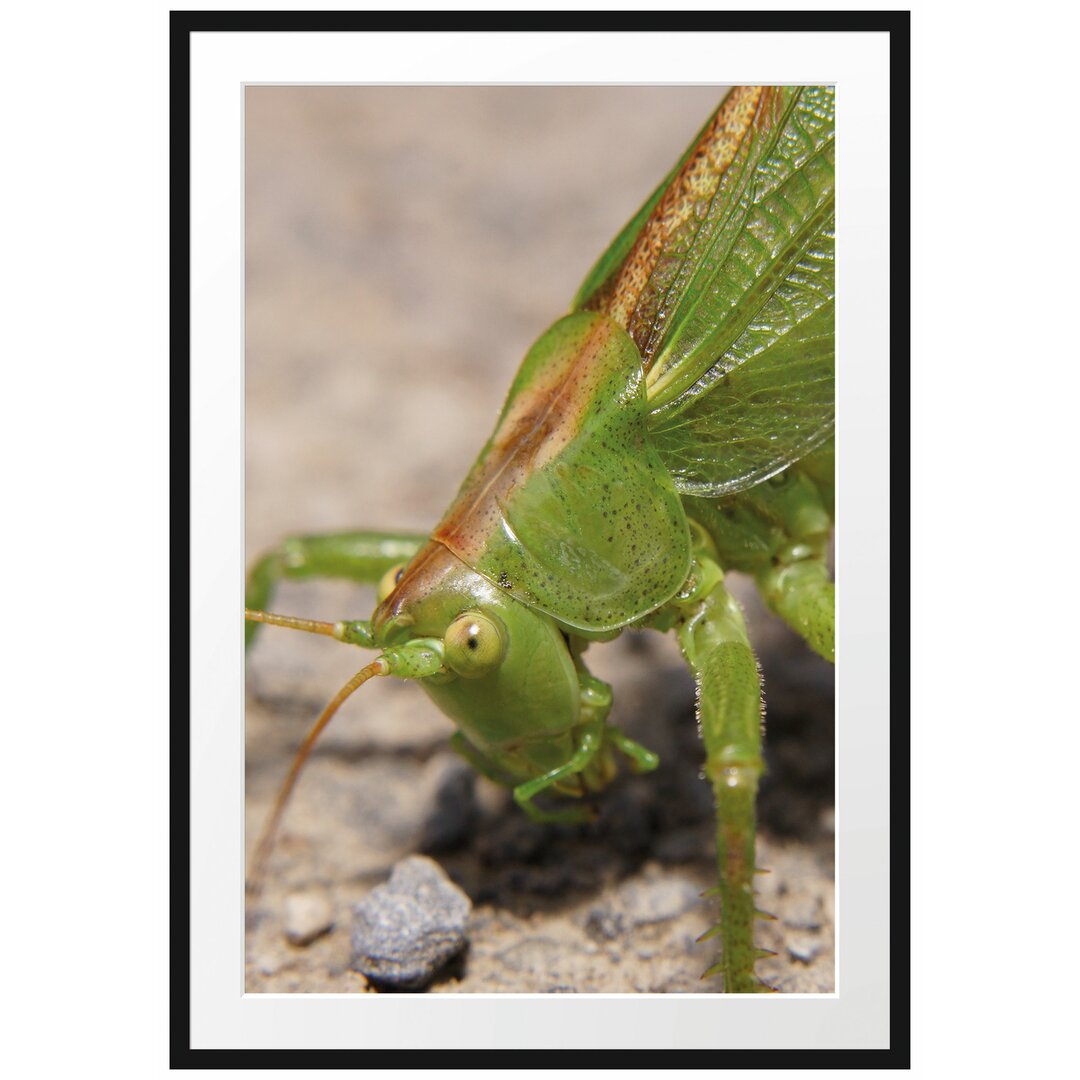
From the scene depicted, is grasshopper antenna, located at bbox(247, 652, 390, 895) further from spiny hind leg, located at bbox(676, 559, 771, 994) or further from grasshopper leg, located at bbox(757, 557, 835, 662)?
grasshopper leg, located at bbox(757, 557, 835, 662)

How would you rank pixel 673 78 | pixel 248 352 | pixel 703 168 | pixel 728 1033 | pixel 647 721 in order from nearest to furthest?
1. pixel 728 1033
2. pixel 673 78
3. pixel 703 168
4. pixel 647 721
5. pixel 248 352

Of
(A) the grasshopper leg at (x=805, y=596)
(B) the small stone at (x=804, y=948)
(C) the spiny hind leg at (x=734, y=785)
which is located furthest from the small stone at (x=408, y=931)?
(A) the grasshopper leg at (x=805, y=596)

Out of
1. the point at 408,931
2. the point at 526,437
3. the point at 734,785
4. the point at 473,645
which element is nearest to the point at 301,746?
the point at 408,931

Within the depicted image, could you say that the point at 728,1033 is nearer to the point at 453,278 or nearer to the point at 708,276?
the point at 708,276

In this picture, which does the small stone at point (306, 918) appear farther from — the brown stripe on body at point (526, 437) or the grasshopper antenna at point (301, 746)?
the brown stripe on body at point (526, 437)

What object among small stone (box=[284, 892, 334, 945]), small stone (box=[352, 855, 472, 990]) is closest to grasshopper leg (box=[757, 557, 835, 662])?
small stone (box=[352, 855, 472, 990])

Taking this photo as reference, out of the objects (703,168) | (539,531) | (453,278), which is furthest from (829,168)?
A: (453,278)

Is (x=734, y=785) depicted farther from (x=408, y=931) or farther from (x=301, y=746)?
(x=301, y=746)
